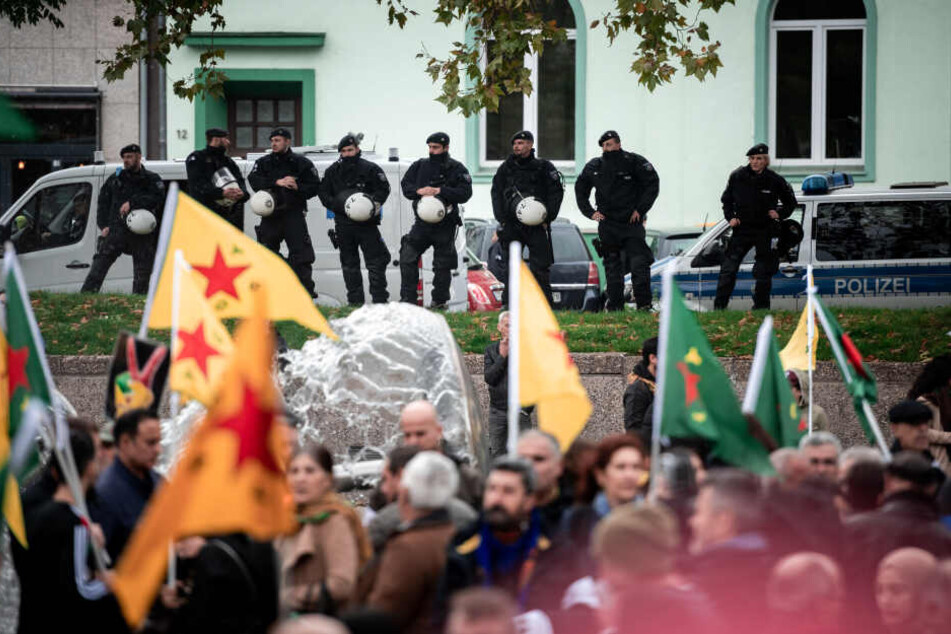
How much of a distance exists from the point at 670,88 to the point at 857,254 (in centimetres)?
774

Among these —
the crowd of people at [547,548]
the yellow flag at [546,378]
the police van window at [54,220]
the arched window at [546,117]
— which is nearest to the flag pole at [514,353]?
the yellow flag at [546,378]

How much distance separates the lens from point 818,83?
23.0 meters

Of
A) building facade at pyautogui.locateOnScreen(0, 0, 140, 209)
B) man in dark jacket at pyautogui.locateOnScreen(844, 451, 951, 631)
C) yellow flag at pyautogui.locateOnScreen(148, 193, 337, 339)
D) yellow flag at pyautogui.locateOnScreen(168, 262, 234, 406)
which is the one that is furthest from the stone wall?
building facade at pyautogui.locateOnScreen(0, 0, 140, 209)

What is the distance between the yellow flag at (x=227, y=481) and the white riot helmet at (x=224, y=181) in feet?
34.7

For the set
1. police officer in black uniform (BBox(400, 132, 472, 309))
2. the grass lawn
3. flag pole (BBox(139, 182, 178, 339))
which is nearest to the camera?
flag pole (BBox(139, 182, 178, 339))

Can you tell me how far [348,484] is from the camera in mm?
8219

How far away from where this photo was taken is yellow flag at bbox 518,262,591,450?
6930 millimetres

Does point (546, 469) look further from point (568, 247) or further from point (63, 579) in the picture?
point (568, 247)

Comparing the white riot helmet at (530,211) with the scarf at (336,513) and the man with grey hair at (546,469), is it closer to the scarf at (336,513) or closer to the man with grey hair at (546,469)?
the man with grey hair at (546,469)

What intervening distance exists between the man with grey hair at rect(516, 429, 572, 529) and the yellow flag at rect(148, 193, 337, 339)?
140cm

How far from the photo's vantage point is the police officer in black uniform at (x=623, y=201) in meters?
15.0

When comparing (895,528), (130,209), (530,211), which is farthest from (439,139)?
(895,528)

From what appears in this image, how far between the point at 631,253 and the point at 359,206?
274cm

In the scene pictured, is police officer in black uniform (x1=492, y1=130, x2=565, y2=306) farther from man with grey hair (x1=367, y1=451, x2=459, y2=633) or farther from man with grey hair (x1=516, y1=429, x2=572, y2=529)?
man with grey hair (x1=367, y1=451, x2=459, y2=633)
